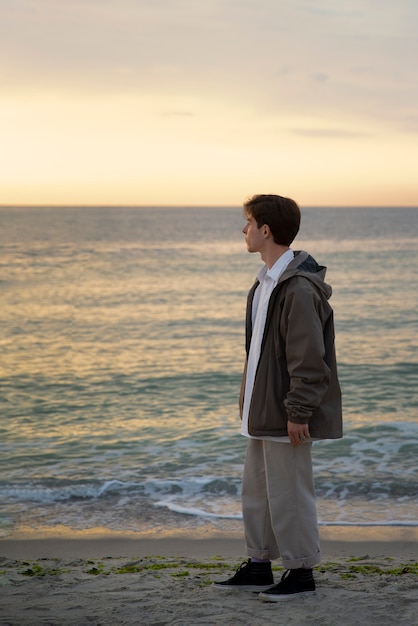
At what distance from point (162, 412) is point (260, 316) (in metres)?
8.41

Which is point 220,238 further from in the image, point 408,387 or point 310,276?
point 310,276

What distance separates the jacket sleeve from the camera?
3.77 m

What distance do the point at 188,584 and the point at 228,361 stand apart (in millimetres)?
12348

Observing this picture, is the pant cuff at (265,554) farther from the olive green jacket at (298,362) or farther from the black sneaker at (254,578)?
the olive green jacket at (298,362)

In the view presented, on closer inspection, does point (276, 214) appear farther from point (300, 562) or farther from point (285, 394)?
point (300, 562)

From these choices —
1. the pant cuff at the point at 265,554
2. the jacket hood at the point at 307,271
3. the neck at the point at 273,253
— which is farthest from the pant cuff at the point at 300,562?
the neck at the point at 273,253

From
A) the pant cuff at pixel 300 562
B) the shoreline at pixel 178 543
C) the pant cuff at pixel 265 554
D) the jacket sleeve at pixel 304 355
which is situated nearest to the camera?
the jacket sleeve at pixel 304 355

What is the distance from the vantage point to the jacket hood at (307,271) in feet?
12.8

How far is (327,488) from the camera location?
26.6 ft

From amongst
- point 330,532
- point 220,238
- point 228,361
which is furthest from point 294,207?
point 220,238

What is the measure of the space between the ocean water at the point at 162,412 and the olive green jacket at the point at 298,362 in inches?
127

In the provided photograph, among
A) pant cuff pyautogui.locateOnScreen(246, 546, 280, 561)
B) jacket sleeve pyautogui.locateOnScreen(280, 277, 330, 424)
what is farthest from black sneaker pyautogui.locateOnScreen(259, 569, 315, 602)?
jacket sleeve pyautogui.locateOnScreen(280, 277, 330, 424)

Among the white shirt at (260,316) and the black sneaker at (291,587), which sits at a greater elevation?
the white shirt at (260,316)

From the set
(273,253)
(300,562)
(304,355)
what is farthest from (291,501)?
(273,253)
